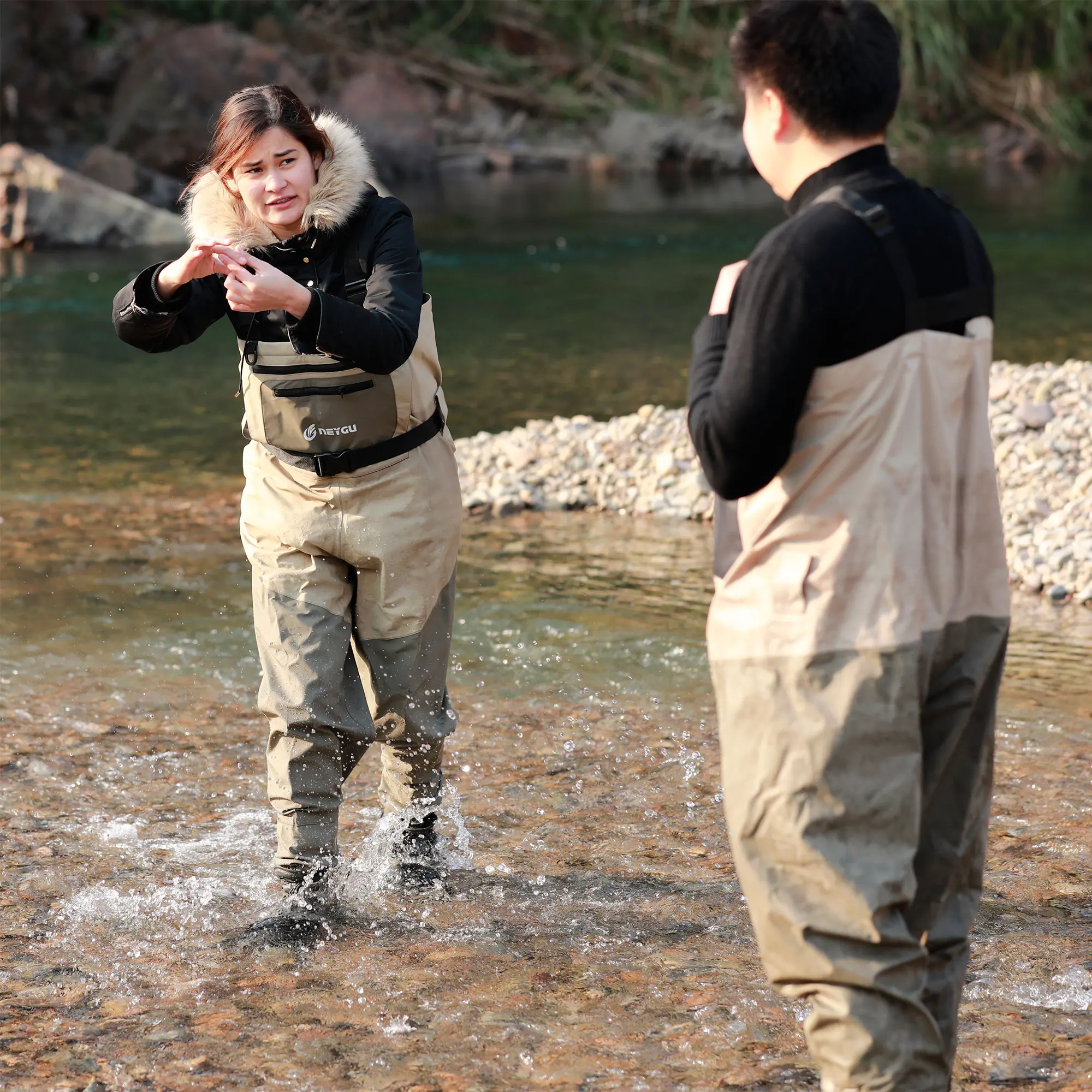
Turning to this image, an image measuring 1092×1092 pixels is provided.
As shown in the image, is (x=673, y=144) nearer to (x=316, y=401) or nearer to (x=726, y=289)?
(x=316, y=401)

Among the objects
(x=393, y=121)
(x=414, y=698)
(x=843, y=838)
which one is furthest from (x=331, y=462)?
(x=393, y=121)

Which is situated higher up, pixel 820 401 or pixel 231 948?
pixel 820 401

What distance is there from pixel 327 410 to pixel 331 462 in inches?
4.5

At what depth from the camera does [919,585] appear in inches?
89.3

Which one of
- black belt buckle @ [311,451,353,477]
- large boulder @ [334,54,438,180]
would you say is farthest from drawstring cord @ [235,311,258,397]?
large boulder @ [334,54,438,180]

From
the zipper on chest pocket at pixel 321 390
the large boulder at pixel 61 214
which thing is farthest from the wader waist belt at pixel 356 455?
the large boulder at pixel 61 214

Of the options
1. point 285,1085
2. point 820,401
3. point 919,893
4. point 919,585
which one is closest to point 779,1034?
point 919,893

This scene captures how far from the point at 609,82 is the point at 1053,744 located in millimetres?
27241

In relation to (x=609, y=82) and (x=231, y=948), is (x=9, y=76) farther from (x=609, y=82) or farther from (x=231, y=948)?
(x=231, y=948)

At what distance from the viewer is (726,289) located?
2281mm

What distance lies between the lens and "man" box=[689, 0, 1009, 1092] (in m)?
2.20

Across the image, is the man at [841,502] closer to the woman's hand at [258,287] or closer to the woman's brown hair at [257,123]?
the woman's hand at [258,287]

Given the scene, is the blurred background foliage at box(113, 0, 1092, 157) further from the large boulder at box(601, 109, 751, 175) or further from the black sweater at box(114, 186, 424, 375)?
the black sweater at box(114, 186, 424, 375)

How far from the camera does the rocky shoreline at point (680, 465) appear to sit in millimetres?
7016
